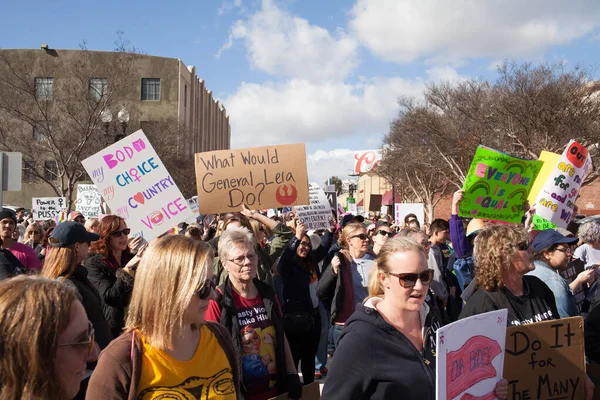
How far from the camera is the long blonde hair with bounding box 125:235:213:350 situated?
2535mm

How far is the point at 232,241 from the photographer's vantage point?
3.88 m

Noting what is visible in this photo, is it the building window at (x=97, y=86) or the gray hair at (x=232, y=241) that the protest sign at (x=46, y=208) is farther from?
the gray hair at (x=232, y=241)

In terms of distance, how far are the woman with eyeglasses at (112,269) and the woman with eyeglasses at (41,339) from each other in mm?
2658

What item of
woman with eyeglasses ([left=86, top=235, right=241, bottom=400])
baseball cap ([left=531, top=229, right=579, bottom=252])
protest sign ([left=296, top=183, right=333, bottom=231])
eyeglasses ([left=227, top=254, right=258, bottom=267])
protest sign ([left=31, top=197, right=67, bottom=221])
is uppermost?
protest sign ([left=31, top=197, right=67, bottom=221])

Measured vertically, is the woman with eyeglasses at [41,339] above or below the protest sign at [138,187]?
below

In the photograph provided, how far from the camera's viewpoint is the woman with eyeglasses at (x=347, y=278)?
19.9 ft

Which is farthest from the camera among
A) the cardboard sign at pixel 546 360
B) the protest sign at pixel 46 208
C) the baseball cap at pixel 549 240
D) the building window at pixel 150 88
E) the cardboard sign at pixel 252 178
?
the building window at pixel 150 88

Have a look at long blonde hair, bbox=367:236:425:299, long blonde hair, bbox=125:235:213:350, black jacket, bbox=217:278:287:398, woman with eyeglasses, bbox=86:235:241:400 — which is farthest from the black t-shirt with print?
long blonde hair, bbox=125:235:213:350

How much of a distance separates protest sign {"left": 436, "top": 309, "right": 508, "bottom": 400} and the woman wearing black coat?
10.4ft

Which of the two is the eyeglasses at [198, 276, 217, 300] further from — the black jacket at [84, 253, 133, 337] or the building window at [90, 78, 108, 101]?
the building window at [90, 78, 108, 101]

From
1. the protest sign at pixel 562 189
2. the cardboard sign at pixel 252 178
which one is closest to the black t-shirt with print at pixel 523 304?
the cardboard sign at pixel 252 178

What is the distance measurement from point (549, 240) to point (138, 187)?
434 cm

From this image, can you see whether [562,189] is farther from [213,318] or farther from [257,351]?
[213,318]

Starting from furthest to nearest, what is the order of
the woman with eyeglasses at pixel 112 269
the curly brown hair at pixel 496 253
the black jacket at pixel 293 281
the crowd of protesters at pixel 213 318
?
the black jacket at pixel 293 281, the woman with eyeglasses at pixel 112 269, the curly brown hair at pixel 496 253, the crowd of protesters at pixel 213 318
